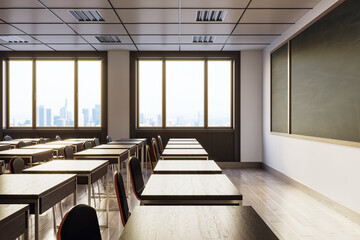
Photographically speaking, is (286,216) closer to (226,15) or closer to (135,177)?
(135,177)

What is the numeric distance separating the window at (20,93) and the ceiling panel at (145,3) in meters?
4.71

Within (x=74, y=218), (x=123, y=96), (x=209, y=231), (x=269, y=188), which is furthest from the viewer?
(x=123, y=96)

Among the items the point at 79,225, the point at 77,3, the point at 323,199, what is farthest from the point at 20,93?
the point at 79,225

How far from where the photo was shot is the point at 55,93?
8.41m

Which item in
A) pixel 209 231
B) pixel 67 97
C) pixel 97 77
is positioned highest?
pixel 97 77

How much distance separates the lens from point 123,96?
26.7 feet

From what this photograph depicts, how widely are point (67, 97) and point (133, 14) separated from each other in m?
4.04

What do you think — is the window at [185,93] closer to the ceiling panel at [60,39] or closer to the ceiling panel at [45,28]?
the ceiling panel at [60,39]

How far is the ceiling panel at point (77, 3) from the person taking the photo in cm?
466

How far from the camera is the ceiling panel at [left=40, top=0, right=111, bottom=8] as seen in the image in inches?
184

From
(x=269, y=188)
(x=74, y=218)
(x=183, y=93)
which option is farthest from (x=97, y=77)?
(x=74, y=218)

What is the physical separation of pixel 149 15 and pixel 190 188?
388 centimetres

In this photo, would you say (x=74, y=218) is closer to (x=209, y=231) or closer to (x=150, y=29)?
(x=209, y=231)

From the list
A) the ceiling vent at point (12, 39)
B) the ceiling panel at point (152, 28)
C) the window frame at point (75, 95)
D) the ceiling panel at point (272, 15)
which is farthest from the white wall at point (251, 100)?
the ceiling vent at point (12, 39)
